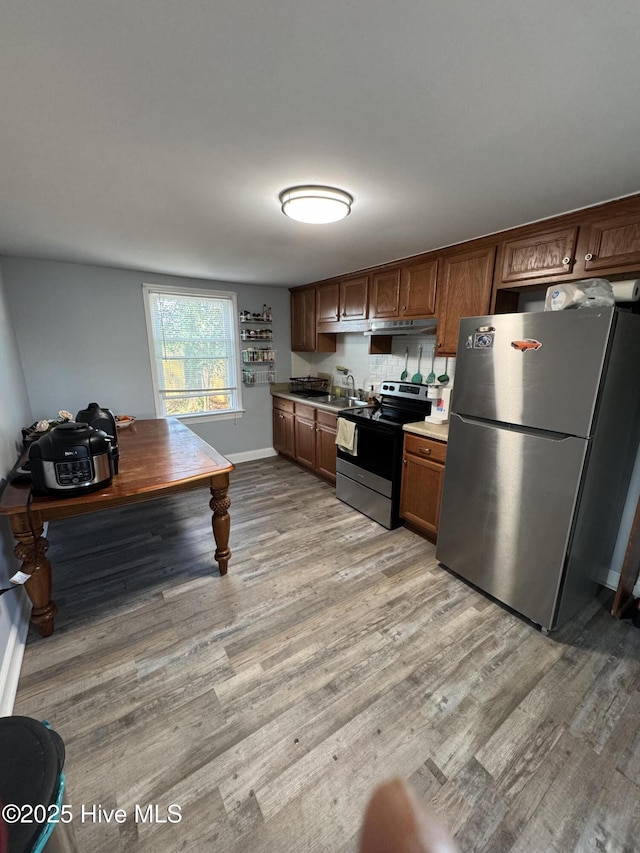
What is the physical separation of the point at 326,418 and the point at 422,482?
1.36m

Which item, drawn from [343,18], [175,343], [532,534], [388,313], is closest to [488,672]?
[532,534]

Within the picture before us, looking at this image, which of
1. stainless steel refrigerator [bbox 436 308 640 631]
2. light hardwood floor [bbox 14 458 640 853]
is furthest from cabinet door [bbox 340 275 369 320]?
light hardwood floor [bbox 14 458 640 853]

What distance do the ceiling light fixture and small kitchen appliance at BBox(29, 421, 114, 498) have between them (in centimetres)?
154

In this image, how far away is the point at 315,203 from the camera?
1.68m

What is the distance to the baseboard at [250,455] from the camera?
4.53m

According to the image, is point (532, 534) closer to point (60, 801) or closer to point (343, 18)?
point (60, 801)

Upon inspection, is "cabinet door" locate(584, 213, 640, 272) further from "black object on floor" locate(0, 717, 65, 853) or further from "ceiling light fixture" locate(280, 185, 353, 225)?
"black object on floor" locate(0, 717, 65, 853)

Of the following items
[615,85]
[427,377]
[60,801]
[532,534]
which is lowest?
[532,534]

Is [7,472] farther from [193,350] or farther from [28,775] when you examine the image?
[193,350]

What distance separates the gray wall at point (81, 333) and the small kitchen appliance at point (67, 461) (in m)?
2.06

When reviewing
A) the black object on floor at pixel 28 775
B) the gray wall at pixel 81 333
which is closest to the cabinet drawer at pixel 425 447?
the black object on floor at pixel 28 775

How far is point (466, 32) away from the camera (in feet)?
2.70

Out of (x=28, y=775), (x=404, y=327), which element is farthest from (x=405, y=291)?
(x=28, y=775)

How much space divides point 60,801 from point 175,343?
12.7ft
